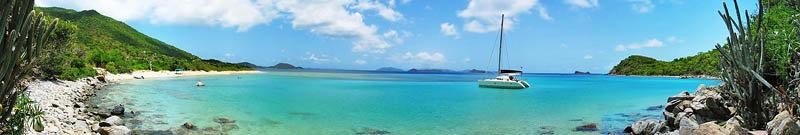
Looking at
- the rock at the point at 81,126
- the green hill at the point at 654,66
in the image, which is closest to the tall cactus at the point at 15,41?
the rock at the point at 81,126

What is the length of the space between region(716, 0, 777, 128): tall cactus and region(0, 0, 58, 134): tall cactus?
11082mm

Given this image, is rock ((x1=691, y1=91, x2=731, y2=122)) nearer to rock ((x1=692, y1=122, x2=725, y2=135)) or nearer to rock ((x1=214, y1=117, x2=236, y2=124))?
rock ((x1=692, y1=122, x2=725, y2=135))

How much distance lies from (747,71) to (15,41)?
12.1 meters

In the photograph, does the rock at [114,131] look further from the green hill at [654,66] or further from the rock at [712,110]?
the green hill at [654,66]

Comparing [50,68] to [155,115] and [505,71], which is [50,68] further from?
[505,71]

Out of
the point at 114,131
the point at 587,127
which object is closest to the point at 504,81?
the point at 587,127

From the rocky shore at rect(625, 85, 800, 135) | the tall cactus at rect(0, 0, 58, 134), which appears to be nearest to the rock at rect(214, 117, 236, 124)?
the tall cactus at rect(0, 0, 58, 134)

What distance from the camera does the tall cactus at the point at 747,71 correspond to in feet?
24.2

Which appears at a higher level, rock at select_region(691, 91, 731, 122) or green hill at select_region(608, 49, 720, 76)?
green hill at select_region(608, 49, 720, 76)

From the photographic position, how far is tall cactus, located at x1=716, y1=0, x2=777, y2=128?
291 inches

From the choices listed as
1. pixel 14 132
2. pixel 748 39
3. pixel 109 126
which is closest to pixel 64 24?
pixel 109 126

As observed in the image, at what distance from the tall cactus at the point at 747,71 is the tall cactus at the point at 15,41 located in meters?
11.1

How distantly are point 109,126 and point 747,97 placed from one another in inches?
675

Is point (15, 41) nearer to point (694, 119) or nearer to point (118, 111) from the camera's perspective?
point (118, 111)
